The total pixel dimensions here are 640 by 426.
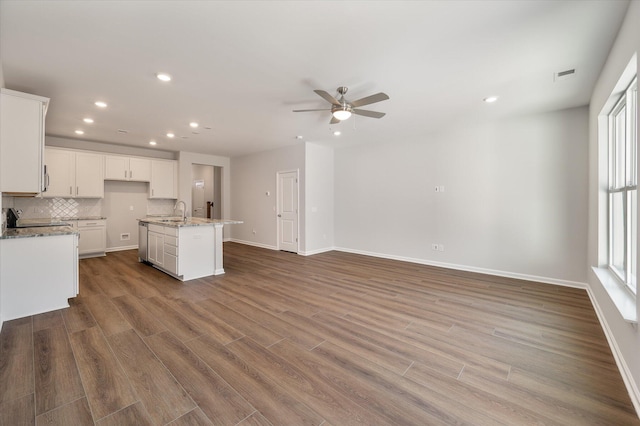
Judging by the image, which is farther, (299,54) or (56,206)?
(56,206)

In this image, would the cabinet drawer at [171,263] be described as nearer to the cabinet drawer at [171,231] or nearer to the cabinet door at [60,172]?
the cabinet drawer at [171,231]

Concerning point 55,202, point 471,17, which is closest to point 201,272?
point 55,202

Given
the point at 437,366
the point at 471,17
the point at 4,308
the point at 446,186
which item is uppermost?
the point at 471,17

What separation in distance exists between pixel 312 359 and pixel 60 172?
6.79 meters

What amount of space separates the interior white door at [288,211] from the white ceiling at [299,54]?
8.22 ft

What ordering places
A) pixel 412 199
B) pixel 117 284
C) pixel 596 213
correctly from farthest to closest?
pixel 412 199, pixel 117 284, pixel 596 213

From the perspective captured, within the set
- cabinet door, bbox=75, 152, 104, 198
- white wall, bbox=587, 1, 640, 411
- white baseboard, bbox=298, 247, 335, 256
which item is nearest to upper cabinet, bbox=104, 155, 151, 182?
cabinet door, bbox=75, 152, 104, 198

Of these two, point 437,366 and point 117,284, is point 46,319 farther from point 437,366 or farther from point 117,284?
point 437,366

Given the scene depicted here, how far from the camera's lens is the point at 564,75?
2.96m

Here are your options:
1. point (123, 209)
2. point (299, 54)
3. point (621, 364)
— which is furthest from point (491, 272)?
point (123, 209)

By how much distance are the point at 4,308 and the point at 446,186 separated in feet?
21.2

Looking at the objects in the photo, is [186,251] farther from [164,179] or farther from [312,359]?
[164,179]

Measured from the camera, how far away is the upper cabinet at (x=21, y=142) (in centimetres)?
277

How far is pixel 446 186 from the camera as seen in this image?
202 inches
